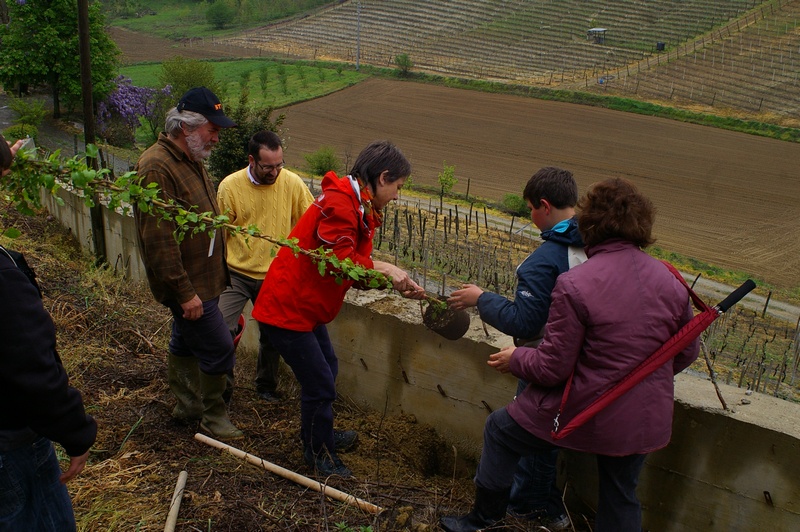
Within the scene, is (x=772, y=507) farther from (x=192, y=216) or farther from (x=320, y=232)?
(x=192, y=216)

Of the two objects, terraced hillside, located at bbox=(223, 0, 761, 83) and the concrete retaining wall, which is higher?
terraced hillside, located at bbox=(223, 0, 761, 83)

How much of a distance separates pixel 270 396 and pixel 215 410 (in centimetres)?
76

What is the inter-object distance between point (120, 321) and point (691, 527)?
13.7ft

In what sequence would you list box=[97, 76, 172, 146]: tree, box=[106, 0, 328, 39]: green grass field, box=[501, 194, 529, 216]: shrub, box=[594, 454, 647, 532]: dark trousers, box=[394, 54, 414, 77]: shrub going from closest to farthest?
box=[594, 454, 647, 532]: dark trousers, box=[501, 194, 529, 216]: shrub, box=[97, 76, 172, 146]: tree, box=[394, 54, 414, 77]: shrub, box=[106, 0, 328, 39]: green grass field

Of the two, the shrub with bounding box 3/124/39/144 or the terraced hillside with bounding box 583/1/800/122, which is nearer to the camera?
the shrub with bounding box 3/124/39/144

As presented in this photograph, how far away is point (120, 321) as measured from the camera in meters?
5.64

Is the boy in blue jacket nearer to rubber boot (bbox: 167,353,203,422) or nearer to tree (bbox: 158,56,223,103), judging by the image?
rubber boot (bbox: 167,353,203,422)

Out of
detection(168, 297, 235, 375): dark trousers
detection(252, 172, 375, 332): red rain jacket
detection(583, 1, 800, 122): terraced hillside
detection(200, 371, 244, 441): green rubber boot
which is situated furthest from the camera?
detection(583, 1, 800, 122): terraced hillside

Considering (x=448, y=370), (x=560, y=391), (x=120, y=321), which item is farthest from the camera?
(x=120, y=321)

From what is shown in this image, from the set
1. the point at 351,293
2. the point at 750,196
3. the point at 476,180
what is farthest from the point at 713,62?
the point at 351,293

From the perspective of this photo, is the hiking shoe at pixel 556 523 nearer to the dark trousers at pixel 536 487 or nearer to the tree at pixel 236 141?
the dark trousers at pixel 536 487

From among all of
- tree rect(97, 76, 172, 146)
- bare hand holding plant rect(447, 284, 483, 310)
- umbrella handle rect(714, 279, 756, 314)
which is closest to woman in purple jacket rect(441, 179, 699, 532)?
umbrella handle rect(714, 279, 756, 314)

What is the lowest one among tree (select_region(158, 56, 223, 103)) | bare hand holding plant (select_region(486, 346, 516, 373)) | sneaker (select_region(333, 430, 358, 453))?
tree (select_region(158, 56, 223, 103))

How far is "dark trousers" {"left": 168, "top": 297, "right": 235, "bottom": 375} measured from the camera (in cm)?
406
